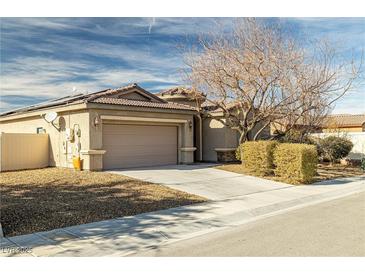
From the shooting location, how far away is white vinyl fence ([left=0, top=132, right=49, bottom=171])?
52.5 ft

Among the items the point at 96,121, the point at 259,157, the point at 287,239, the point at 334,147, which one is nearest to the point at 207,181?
the point at 259,157

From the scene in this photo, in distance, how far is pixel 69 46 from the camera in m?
14.1

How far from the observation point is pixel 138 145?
16.9 meters

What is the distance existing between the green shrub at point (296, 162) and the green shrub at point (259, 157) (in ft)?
1.46

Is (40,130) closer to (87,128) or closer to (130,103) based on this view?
(87,128)

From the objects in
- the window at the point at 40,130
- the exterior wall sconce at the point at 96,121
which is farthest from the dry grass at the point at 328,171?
the window at the point at 40,130

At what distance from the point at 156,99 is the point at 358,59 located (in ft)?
32.5

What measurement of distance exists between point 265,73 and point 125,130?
22.0ft

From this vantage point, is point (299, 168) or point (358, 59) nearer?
point (299, 168)

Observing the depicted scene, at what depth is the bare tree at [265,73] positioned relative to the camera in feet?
52.5

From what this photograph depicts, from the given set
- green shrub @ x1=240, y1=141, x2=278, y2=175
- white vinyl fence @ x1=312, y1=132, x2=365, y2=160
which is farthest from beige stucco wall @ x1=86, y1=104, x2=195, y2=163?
white vinyl fence @ x1=312, y1=132, x2=365, y2=160

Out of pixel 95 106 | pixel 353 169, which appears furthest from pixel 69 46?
pixel 353 169

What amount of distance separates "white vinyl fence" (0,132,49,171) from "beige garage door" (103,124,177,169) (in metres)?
3.74

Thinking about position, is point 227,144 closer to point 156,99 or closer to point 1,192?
point 156,99
